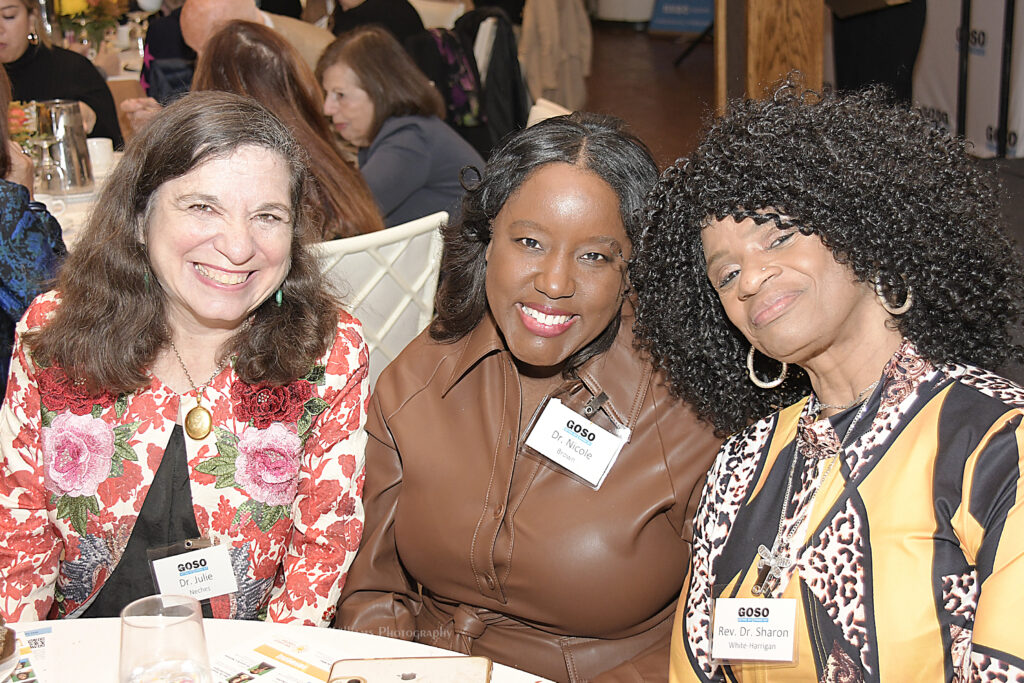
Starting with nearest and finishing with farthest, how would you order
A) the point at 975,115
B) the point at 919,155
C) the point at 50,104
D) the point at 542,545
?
the point at 919,155, the point at 542,545, the point at 50,104, the point at 975,115

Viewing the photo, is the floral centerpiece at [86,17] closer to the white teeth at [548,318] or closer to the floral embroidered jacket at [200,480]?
the floral embroidered jacket at [200,480]

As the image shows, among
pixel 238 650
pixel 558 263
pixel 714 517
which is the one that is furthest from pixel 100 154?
pixel 714 517

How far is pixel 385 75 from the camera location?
420 cm

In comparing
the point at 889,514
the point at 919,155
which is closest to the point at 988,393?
the point at 889,514

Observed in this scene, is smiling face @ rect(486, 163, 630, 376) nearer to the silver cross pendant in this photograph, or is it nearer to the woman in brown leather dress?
the woman in brown leather dress

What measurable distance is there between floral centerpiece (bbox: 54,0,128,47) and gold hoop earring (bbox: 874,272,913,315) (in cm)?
514

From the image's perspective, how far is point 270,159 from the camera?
1837mm

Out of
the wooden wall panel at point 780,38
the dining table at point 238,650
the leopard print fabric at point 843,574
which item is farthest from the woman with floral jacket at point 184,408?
the wooden wall panel at point 780,38

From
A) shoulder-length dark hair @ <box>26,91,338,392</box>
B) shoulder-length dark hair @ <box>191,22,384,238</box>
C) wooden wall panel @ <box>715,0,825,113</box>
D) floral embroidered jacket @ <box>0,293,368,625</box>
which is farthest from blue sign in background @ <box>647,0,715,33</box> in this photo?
floral embroidered jacket @ <box>0,293,368,625</box>

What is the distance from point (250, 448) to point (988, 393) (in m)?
1.27

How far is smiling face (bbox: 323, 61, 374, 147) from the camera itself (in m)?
4.27

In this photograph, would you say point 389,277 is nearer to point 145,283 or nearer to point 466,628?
point 145,283

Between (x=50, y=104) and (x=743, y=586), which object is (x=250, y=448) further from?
(x=50, y=104)

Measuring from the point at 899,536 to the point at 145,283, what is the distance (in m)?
1.39
